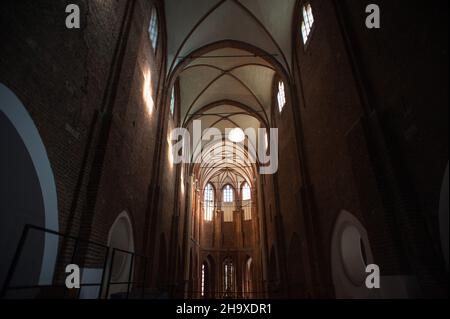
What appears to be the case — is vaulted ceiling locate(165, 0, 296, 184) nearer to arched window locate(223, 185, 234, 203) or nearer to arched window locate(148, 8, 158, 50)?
arched window locate(148, 8, 158, 50)

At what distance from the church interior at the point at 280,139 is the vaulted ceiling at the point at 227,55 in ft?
0.30

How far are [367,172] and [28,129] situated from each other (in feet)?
19.9

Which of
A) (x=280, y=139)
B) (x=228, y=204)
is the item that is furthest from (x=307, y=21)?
(x=228, y=204)

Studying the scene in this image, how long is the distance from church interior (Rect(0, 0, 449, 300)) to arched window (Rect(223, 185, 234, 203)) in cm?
1901

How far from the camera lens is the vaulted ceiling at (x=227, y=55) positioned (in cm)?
1101

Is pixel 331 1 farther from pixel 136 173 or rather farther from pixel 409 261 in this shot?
pixel 136 173

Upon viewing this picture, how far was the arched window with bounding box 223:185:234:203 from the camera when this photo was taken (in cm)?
3228

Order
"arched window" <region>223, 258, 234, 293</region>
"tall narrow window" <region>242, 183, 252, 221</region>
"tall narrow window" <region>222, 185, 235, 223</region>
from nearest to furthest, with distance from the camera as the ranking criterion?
1. "arched window" <region>223, 258, 234, 293</region>
2. "tall narrow window" <region>242, 183, 252, 221</region>
3. "tall narrow window" <region>222, 185, 235, 223</region>

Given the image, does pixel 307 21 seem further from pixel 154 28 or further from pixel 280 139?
pixel 154 28

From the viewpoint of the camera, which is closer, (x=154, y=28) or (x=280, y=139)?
(x=154, y=28)

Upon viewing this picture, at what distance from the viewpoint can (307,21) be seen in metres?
9.33

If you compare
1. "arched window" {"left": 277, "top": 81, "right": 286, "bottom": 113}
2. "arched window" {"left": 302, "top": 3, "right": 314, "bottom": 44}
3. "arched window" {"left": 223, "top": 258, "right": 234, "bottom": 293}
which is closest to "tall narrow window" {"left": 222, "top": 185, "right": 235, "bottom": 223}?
"arched window" {"left": 223, "top": 258, "right": 234, "bottom": 293}

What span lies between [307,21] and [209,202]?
25.3 metres

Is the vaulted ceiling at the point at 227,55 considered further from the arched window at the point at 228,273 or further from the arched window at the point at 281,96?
the arched window at the point at 228,273
